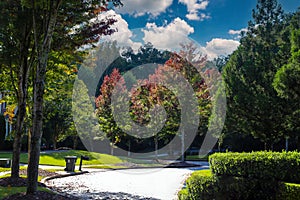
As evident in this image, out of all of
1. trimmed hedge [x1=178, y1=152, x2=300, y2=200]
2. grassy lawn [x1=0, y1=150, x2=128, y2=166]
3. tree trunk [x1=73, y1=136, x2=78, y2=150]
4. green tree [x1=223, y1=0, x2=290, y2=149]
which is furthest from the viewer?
tree trunk [x1=73, y1=136, x2=78, y2=150]

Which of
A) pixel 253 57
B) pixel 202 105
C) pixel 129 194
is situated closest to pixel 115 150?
pixel 202 105

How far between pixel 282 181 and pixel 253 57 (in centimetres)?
1621

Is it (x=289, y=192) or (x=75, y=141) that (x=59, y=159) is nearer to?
(x=75, y=141)

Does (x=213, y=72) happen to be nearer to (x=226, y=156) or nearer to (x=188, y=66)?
(x=188, y=66)

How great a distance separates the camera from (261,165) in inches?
256

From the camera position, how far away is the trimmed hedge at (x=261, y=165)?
6105mm

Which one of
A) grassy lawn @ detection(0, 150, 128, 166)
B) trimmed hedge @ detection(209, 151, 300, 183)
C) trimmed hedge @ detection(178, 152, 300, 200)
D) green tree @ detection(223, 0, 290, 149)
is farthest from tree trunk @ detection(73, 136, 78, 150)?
trimmed hedge @ detection(209, 151, 300, 183)

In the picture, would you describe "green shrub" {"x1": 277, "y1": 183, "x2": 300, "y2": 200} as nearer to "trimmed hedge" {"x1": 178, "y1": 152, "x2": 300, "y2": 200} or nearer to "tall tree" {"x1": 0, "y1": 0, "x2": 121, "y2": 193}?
"trimmed hedge" {"x1": 178, "y1": 152, "x2": 300, "y2": 200}

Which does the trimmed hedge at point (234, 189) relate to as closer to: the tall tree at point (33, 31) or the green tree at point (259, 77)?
the tall tree at point (33, 31)

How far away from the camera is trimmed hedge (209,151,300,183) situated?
A: 20.0 ft

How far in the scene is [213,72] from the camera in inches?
1125

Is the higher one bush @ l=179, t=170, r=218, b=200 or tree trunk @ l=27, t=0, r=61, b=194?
tree trunk @ l=27, t=0, r=61, b=194

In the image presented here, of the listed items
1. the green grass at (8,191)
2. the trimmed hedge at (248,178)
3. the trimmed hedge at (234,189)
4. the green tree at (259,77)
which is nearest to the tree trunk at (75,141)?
the green tree at (259,77)

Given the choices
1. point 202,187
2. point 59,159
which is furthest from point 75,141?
point 202,187
